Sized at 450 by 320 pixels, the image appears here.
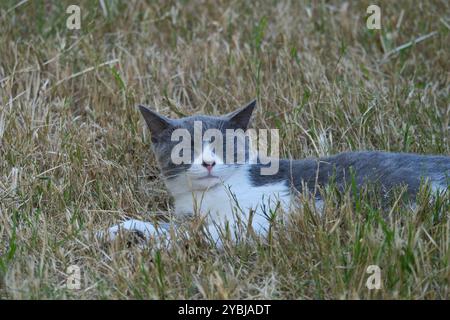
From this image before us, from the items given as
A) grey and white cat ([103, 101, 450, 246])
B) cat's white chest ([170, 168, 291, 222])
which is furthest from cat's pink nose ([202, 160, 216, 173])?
cat's white chest ([170, 168, 291, 222])

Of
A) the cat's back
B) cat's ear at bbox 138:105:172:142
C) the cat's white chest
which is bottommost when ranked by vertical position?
the cat's white chest

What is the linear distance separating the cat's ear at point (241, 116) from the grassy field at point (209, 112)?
57 cm

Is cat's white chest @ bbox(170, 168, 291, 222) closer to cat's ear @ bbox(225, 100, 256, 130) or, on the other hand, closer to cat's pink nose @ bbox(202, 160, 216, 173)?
cat's pink nose @ bbox(202, 160, 216, 173)

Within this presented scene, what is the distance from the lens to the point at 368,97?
4.98m

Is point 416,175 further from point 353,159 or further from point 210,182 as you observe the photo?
point 210,182

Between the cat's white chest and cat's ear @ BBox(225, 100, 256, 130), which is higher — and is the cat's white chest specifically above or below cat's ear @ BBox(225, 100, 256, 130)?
below

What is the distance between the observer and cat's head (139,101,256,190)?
→ 12.6 ft

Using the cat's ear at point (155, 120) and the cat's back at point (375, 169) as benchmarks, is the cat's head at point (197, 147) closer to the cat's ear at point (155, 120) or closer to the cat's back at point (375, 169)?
the cat's ear at point (155, 120)

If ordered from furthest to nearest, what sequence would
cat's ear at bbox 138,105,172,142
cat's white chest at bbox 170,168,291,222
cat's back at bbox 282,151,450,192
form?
1. cat's ear at bbox 138,105,172,142
2. cat's white chest at bbox 170,168,291,222
3. cat's back at bbox 282,151,450,192

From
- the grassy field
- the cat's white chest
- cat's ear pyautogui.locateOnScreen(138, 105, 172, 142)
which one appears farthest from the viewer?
cat's ear pyautogui.locateOnScreen(138, 105, 172, 142)

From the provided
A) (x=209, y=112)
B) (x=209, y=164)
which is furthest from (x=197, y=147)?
(x=209, y=112)

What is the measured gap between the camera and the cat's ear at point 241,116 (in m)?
4.08

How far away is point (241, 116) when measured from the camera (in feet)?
13.5
